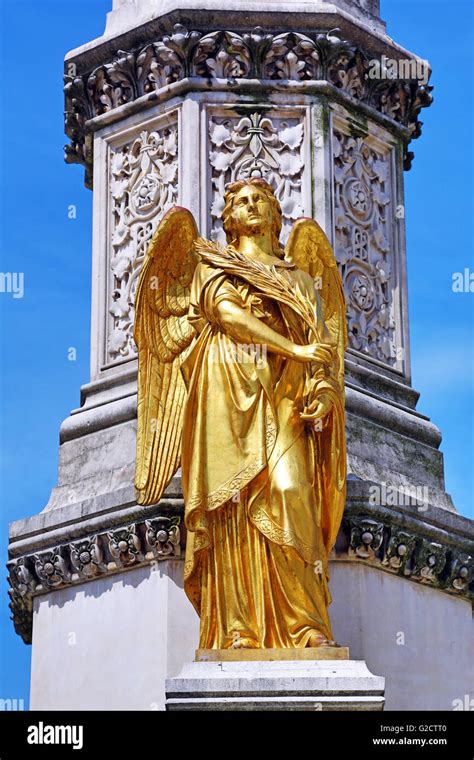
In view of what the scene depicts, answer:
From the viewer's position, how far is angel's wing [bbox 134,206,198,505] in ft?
53.8

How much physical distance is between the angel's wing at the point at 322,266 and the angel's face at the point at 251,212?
36 centimetres

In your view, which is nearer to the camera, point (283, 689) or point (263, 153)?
point (283, 689)

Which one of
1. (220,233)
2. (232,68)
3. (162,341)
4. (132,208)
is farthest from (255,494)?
(232,68)

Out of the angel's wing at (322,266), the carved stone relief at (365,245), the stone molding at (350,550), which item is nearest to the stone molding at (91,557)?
the stone molding at (350,550)

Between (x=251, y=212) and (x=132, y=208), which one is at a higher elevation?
(x=132, y=208)

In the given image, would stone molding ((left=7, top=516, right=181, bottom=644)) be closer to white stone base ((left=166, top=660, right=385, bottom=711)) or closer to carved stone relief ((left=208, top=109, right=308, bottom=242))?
white stone base ((left=166, top=660, right=385, bottom=711))

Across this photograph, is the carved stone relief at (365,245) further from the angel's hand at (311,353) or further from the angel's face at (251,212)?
the angel's hand at (311,353)

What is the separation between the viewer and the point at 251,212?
1662cm

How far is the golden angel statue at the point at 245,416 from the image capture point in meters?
15.7

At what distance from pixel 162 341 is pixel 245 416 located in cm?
108

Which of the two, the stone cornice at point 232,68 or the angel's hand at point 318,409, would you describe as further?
the stone cornice at point 232,68

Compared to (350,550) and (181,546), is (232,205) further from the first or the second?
(350,550)
